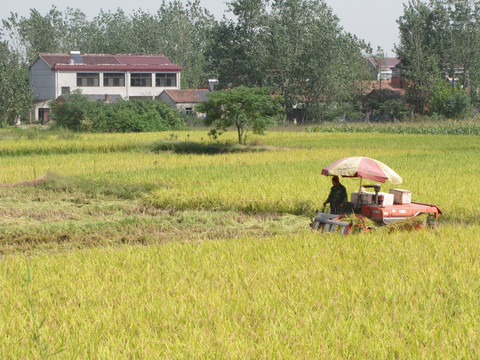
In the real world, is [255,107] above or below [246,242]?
above

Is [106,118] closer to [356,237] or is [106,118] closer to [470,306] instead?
[356,237]

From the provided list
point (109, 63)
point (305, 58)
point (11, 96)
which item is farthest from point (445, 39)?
point (11, 96)

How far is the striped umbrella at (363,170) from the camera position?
9.12 meters

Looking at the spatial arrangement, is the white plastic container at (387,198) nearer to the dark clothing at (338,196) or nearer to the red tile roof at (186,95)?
the dark clothing at (338,196)

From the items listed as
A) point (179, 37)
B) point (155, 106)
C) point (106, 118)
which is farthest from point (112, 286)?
point (179, 37)

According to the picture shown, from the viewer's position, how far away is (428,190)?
1345 centimetres

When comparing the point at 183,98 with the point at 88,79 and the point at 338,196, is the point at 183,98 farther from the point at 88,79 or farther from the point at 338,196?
the point at 338,196

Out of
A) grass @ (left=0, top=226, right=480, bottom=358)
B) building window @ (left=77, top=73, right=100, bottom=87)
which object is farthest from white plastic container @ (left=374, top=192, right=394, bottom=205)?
building window @ (left=77, top=73, right=100, bottom=87)

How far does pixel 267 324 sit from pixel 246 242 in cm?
347

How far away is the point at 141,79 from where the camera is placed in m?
58.9

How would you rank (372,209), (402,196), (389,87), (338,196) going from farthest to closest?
(389,87) < (402,196) < (338,196) < (372,209)

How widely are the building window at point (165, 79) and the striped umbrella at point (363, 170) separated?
2029 inches

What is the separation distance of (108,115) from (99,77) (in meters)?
21.3

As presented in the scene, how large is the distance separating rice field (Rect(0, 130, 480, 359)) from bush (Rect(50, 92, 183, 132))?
22.2m
